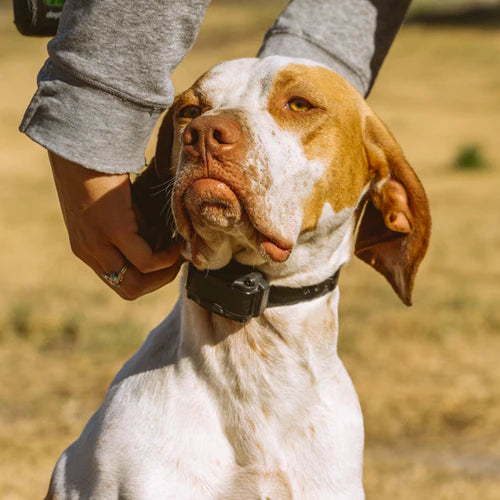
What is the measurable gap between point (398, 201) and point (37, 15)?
122 centimetres

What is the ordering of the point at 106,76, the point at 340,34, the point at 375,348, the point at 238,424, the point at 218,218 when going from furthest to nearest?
1. the point at 375,348
2. the point at 340,34
3. the point at 238,424
4. the point at 218,218
5. the point at 106,76

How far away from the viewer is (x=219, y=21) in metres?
44.8

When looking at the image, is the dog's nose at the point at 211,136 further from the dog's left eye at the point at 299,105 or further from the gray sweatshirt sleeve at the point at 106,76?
the dog's left eye at the point at 299,105

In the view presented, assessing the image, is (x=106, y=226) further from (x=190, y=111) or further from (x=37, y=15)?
(x=37, y=15)

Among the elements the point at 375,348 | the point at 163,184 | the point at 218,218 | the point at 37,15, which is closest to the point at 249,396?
the point at 218,218

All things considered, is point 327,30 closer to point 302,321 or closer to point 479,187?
point 302,321

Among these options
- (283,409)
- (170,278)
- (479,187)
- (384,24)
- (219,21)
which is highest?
(384,24)

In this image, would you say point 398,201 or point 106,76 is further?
point 398,201

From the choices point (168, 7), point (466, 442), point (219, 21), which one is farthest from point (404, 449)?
point (219, 21)

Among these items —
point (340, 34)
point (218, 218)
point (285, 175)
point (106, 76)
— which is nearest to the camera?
point (106, 76)

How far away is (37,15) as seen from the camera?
8.89ft

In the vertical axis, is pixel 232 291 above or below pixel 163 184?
below

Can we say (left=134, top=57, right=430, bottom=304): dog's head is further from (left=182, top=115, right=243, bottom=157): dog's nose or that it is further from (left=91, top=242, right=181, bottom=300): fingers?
(left=91, top=242, right=181, bottom=300): fingers

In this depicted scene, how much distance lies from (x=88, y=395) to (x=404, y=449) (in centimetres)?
187
